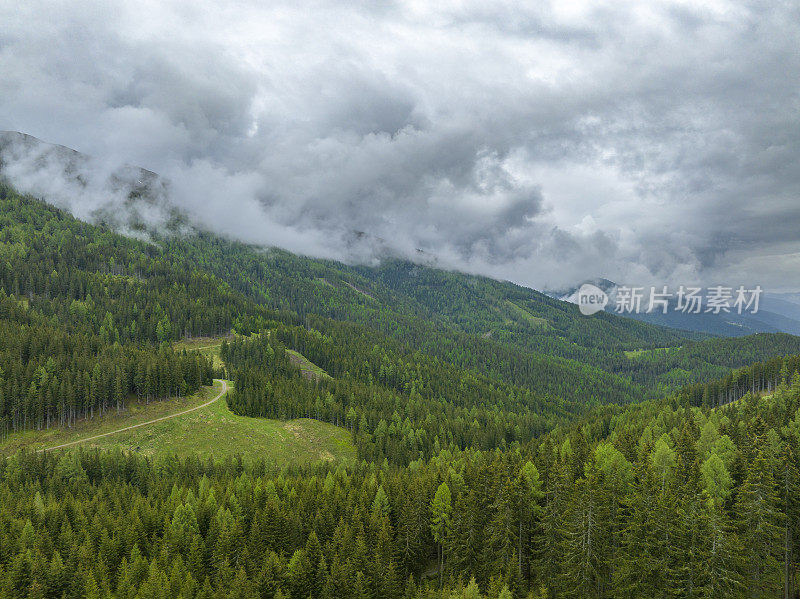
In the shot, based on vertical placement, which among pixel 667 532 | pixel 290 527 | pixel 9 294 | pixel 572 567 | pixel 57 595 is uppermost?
pixel 9 294

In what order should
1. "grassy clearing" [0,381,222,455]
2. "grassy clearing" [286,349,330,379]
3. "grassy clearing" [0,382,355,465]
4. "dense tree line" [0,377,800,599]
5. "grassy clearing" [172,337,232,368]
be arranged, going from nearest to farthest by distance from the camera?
"dense tree line" [0,377,800,599], "grassy clearing" [0,381,222,455], "grassy clearing" [0,382,355,465], "grassy clearing" [172,337,232,368], "grassy clearing" [286,349,330,379]

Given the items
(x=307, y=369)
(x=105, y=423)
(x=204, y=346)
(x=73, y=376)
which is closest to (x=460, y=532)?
(x=105, y=423)

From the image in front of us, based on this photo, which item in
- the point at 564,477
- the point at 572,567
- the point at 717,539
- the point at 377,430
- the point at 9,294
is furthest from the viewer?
the point at 9,294

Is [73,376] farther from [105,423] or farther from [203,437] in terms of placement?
[203,437]

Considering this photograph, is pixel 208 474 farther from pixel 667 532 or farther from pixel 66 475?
pixel 667 532

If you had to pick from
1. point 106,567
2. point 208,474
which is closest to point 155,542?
point 106,567

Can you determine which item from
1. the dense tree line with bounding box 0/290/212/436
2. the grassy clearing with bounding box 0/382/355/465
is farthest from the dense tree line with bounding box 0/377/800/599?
the dense tree line with bounding box 0/290/212/436


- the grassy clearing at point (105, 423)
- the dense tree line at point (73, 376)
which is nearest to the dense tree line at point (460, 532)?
the grassy clearing at point (105, 423)

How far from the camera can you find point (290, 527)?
61.4 m

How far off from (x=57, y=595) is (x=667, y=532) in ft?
232

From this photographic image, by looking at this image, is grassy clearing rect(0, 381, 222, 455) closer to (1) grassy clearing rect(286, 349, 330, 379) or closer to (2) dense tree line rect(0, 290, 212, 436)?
(2) dense tree line rect(0, 290, 212, 436)

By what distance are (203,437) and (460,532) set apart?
7928 cm

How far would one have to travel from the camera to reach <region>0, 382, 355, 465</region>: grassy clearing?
334 feet

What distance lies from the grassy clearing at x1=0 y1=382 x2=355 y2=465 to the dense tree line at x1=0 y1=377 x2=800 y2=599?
27919mm
